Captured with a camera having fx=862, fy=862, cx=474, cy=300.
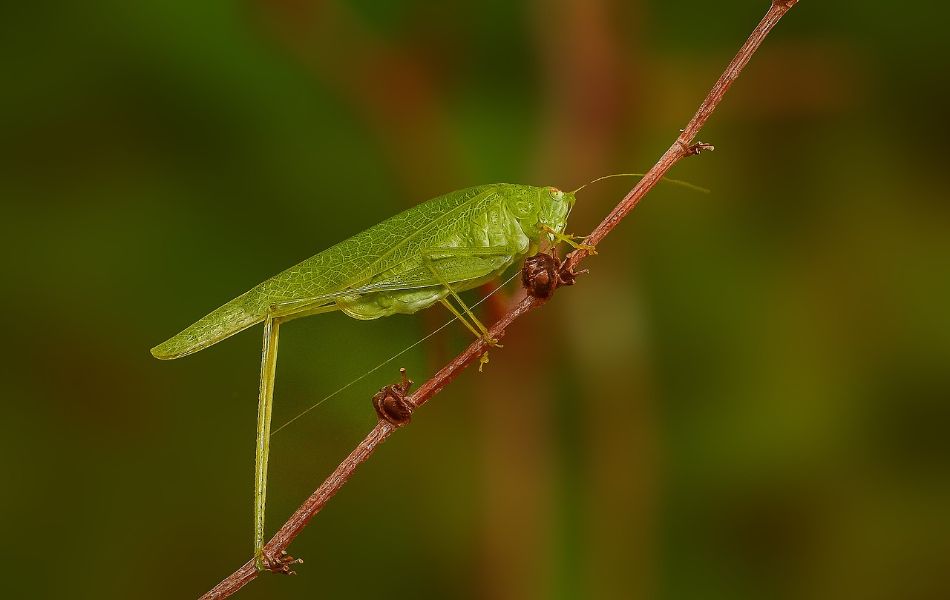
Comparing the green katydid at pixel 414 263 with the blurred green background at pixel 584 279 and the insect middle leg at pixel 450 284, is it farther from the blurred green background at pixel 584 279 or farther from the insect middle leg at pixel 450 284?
the blurred green background at pixel 584 279

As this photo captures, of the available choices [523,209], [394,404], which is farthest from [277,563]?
[523,209]

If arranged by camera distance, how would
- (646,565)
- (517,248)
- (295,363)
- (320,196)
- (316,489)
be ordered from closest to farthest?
(316,489) → (295,363) → (517,248) → (646,565) → (320,196)

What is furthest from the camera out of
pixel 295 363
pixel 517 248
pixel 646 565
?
pixel 646 565

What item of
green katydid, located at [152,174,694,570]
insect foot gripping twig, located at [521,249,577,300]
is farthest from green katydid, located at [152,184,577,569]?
insect foot gripping twig, located at [521,249,577,300]

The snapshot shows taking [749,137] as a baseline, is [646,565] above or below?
below

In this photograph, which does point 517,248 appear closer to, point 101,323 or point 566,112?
point 566,112

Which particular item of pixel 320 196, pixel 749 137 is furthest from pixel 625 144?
pixel 320 196

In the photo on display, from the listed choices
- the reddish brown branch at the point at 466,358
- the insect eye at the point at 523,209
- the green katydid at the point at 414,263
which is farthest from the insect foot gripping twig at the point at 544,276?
the insect eye at the point at 523,209
